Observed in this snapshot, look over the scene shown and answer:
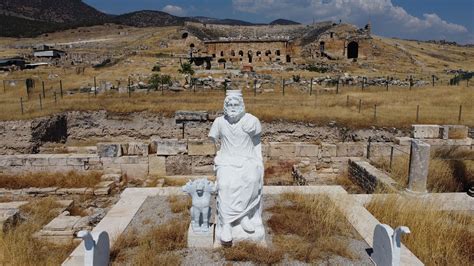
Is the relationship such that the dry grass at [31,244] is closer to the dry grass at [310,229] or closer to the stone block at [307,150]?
the dry grass at [310,229]

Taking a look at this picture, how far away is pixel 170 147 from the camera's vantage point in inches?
486

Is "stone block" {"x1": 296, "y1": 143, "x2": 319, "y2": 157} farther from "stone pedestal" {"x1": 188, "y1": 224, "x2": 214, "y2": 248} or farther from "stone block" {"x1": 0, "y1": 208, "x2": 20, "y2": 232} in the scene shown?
"stone block" {"x1": 0, "y1": 208, "x2": 20, "y2": 232}

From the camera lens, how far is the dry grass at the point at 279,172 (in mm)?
12617

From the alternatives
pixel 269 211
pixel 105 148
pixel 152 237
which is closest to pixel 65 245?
pixel 152 237

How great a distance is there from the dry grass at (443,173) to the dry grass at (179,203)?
5641 millimetres

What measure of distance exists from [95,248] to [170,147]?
7.36 meters

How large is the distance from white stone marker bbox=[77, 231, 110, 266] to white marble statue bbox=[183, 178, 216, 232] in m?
1.40

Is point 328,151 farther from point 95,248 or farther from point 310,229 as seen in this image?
point 95,248

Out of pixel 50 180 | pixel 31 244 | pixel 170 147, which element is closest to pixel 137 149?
pixel 170 147

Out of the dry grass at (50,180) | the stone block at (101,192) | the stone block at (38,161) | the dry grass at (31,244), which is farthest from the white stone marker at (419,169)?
the stone block at (38,161)

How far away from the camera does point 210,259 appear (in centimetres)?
573

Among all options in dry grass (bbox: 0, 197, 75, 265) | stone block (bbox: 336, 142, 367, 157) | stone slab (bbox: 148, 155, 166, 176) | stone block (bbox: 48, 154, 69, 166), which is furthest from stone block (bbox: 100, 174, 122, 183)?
stone block (bbox: 336, 142, 367, 157)

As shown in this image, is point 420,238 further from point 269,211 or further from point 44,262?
point 44,262

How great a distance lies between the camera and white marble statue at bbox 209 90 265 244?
6.00 metres
